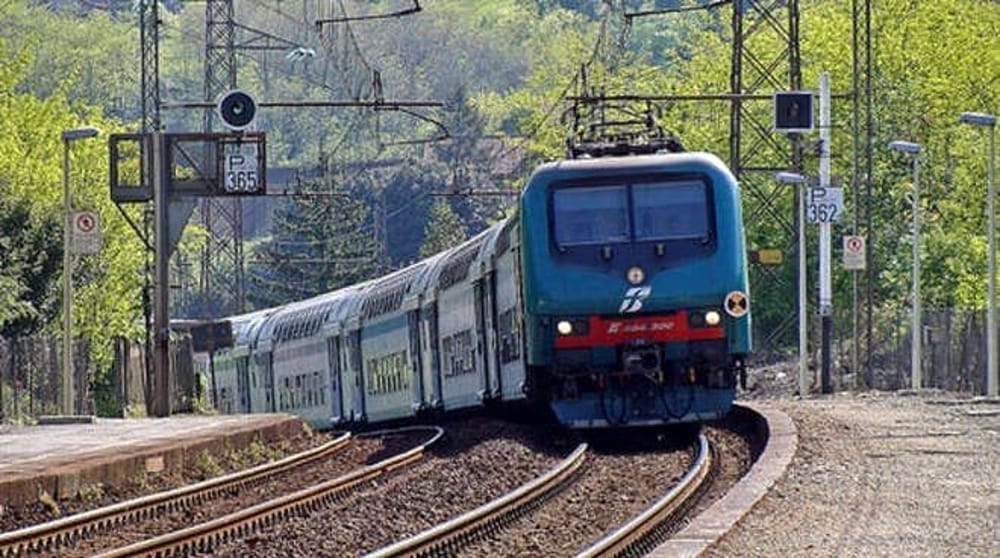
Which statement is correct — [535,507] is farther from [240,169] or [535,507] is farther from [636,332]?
[240,169]

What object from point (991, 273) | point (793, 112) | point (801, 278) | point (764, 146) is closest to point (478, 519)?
point (991, 273)

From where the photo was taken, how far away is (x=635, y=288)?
2350 cm

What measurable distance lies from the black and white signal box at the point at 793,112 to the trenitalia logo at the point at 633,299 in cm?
1498

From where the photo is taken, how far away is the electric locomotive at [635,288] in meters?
23.4

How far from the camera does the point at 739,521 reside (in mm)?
14734

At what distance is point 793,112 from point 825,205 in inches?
156

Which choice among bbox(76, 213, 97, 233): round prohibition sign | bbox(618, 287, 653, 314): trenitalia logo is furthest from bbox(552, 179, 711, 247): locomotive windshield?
bbox(76, 213, 97, 233): round prohibition sign

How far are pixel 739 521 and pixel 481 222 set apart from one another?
112322 mm

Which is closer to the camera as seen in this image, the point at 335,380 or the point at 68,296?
the point at 68,296

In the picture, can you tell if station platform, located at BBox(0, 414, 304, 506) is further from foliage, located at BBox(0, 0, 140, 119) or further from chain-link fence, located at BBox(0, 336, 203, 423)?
foliage, located at BBox(0, 0, 140, 119)

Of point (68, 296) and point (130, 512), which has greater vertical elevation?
point (68, 296)

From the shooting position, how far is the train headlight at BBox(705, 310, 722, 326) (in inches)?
928

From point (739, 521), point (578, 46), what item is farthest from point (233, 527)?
point (578, 46)

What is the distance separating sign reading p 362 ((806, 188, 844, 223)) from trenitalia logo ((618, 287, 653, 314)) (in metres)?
18.5
